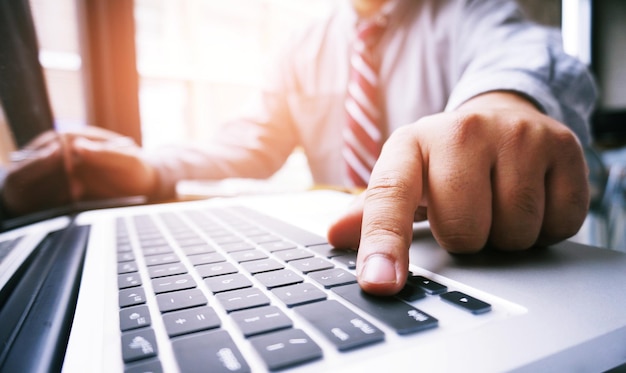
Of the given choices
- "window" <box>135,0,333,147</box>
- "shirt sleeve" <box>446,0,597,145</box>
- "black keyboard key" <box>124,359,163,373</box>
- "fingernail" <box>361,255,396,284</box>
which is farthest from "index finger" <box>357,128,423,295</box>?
"window" <box>135,0,333,147</box>

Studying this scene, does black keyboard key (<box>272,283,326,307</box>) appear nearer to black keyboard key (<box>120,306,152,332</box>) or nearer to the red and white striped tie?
black keyboard key (<box>120,306,152,332</box>)

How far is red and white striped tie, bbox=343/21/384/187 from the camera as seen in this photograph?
0.86m

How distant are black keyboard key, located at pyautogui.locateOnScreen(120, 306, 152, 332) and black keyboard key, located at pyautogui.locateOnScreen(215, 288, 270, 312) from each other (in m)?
0.04

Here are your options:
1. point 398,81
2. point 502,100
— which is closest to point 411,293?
point 502,100

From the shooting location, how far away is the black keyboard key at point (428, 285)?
193 mm

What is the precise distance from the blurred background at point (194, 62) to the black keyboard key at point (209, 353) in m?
0.35

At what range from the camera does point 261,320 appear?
0.17m

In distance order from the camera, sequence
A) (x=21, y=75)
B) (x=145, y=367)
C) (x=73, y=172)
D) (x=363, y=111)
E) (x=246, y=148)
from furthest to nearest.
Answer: (x=246, y=148)
(x=363, y=111)
(x=73, y=172)
(x=21, y=75)
(x=145, y=367)

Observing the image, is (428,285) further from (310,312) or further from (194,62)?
(194,62)

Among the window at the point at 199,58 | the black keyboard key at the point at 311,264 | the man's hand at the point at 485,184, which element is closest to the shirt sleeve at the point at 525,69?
the man's hand at the point at 485,184

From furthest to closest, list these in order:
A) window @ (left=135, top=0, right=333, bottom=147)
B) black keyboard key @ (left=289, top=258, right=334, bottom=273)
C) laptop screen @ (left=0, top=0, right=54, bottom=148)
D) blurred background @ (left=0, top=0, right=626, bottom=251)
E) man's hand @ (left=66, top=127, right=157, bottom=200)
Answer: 1. window @ (left=135, top=0, right=333, bottom=147)
2. blurred background @ (left=0, top=0, right=626, bottom=251)
3. man's hand @ (left=66, top=127, right=157, bottom=200)
4. laptop screen @ (left=0, top=0, right=54, bottom=148)
5. black keyboard key @ (left=289, top=258, right=334, bottom=273)

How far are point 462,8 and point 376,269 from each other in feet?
2.62

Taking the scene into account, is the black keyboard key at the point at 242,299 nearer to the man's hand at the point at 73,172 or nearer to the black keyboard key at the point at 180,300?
the black keyboard key at the point at 180,300

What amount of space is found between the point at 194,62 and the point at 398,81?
1248 millimetres
